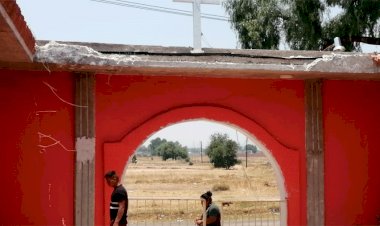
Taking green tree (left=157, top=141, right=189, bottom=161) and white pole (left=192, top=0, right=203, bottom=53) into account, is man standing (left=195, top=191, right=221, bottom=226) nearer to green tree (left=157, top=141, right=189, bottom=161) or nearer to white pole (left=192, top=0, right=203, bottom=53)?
white pole (left=192, top=0, right=203, bottom=53)

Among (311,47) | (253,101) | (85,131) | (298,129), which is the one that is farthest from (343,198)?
(311,47)

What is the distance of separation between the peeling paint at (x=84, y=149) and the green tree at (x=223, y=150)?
46271 mm

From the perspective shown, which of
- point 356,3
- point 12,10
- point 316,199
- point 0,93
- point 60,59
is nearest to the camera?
point 12,10

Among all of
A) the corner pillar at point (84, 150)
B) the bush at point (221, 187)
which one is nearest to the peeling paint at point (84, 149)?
the corner pillar at point (84, 150)

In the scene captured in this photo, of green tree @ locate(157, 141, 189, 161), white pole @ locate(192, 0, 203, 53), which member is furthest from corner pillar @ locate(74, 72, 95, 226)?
green tree @ locate(157, 141, 189, 161)

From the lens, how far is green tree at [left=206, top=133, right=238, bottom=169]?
54.9 metres

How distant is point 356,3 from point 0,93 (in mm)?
14554

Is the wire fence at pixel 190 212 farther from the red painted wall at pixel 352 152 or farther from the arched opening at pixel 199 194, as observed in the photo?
the red painted wall at pixel 352 152

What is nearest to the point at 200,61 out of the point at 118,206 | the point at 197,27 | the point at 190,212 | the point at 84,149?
the point at 197,27

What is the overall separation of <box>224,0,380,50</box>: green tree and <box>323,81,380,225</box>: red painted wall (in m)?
10.6

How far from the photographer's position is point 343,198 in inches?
362

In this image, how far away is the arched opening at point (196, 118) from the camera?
848cm

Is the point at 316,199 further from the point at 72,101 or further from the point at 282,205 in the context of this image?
the point at 72,101

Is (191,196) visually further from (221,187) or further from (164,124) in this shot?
(164,124)
